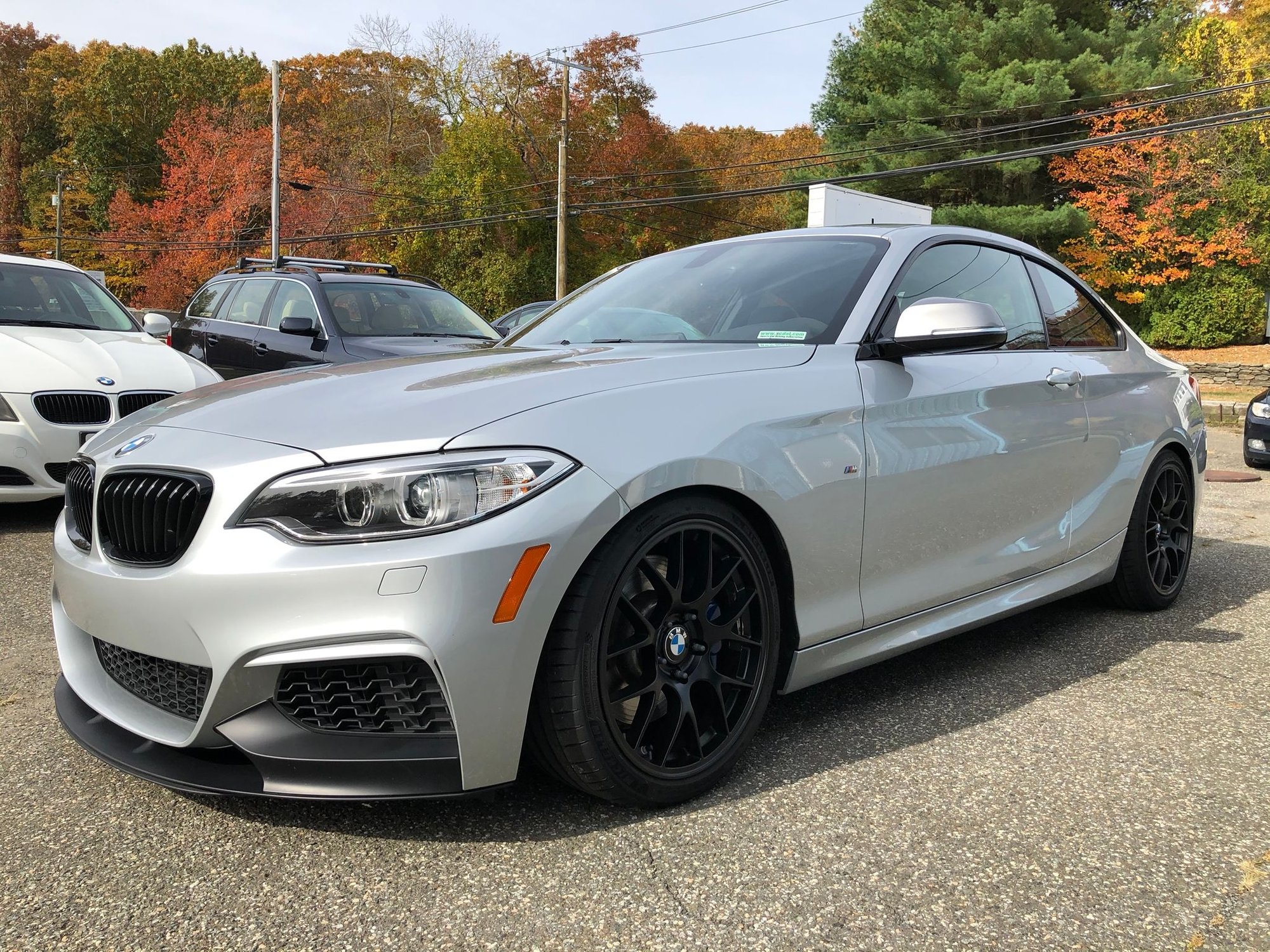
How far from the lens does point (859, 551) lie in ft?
9.58

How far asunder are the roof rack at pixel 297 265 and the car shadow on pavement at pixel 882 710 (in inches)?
279

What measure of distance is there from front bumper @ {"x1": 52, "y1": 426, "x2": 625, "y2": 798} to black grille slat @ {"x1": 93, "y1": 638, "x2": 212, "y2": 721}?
0.04m

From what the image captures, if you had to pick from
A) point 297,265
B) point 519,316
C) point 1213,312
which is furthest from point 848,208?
point 1213,312

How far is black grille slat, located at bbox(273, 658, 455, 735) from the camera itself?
2.17m

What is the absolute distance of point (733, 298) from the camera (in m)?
3.42

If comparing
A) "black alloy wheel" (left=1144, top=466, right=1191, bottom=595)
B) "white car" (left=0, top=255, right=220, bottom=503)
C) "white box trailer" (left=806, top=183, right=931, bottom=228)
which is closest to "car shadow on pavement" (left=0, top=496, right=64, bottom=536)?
"white car" (left=0, top=255, right=220, bottom=503)

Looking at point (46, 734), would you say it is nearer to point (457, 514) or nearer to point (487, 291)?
point (457, 514)

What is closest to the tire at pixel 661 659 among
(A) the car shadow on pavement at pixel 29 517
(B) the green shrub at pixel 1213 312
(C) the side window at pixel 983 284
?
(C) the side window at pixel 983 284

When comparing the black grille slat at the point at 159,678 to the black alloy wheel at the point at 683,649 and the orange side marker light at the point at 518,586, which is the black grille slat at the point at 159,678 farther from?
the black alloy wheel at the point at 683,649

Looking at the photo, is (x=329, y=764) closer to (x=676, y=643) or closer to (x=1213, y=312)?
(x=676, y=643)

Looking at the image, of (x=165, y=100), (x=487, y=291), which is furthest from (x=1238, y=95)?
(x=165, y=100)

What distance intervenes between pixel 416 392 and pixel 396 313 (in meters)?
6.51

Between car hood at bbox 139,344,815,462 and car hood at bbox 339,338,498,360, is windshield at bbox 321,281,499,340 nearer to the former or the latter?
car hood at bbox 339,338,498,360

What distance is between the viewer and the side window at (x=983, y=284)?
3432 mm
